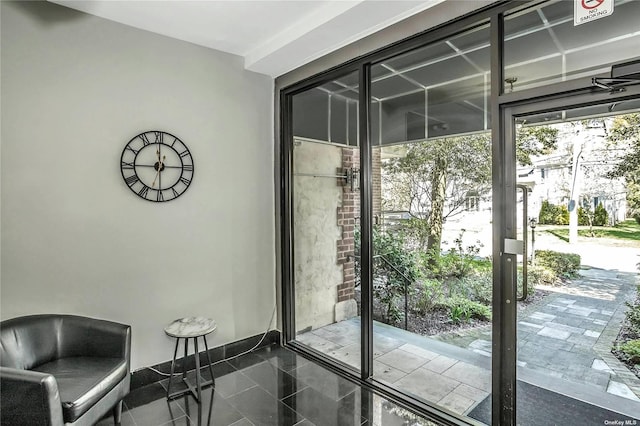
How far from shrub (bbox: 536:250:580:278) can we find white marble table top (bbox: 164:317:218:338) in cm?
223

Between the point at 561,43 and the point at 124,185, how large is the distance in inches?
117

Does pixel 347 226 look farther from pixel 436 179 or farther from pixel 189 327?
pixel 189 327

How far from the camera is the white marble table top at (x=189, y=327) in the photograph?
8.48 ft

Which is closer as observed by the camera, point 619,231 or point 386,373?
point 619,231

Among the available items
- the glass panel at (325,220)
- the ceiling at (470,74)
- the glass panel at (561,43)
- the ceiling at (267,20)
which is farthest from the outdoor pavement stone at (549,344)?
the ceiling at (267,20)

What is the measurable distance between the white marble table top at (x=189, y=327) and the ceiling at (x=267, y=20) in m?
2.27

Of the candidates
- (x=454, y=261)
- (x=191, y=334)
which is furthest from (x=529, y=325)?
(x=191, y=334)

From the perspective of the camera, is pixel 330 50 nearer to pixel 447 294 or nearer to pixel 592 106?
pixel 592 106

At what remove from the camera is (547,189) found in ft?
6.46

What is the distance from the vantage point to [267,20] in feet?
8.79

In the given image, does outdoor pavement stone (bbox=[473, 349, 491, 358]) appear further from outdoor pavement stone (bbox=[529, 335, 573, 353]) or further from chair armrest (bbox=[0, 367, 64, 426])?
chair armrest (bbox=[0, 367, 64, 426])

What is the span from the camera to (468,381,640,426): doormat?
5.96 ft

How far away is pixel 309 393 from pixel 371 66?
255 cm

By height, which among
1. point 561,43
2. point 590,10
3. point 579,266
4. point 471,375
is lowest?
point 471,375
